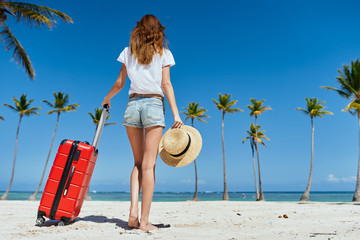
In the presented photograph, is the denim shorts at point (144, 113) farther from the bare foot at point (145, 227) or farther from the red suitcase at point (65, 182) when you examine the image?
the bare foot at point (145, 227)

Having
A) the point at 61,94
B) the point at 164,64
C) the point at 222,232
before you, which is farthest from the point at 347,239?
the point at 61,94

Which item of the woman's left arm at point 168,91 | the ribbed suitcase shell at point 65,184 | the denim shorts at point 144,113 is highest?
the woman's left arm at point 168,91

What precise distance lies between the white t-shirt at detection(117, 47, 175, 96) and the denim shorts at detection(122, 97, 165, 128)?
12 centimetres

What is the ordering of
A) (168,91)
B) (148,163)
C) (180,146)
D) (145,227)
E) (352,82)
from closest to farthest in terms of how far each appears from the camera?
(145,227)
(148,163)
(168,91)
(180,146)
(352,82)

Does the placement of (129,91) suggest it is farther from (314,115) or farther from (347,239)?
(314,115)

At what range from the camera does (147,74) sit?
131 inches

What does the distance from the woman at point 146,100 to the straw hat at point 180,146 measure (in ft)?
0.80

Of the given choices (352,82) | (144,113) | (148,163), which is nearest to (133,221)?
(148,163)

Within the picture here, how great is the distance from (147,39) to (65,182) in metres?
1.91

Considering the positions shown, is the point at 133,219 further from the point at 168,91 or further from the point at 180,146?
the point at 168,91

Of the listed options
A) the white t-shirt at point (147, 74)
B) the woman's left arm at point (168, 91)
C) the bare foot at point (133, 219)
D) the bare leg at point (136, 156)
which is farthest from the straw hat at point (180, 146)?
the bare foot at point (133, 219)

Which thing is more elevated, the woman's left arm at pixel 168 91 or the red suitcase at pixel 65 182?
the woman's left arm at pixel 168 91

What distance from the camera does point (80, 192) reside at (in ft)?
10.7

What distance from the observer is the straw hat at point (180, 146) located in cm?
355
